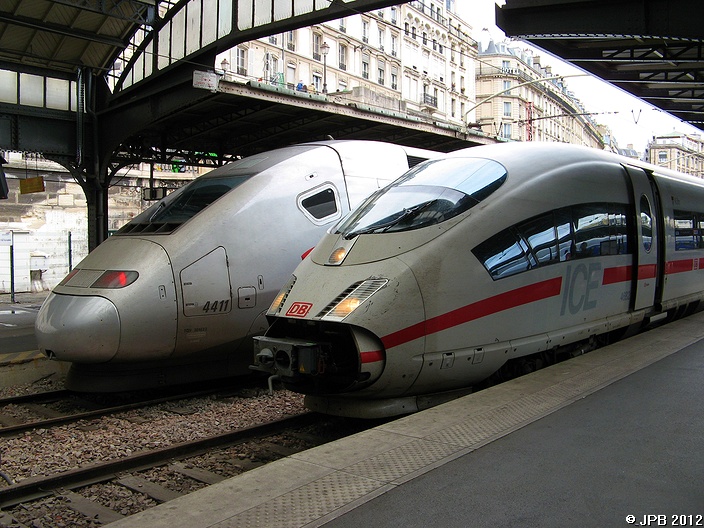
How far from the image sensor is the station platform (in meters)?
3.44

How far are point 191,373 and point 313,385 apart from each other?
9.21 ft

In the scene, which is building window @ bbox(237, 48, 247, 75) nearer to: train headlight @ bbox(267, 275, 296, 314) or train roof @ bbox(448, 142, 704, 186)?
train roof @ bbox(448, 142, 704, 186)

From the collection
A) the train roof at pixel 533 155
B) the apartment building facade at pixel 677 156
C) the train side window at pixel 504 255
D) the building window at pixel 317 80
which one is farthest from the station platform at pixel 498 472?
the apartment building facade at pixel 677 156

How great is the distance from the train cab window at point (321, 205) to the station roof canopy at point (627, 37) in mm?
4239

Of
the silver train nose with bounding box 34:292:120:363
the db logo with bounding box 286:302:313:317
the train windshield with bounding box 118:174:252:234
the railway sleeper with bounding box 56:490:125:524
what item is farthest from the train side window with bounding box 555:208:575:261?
the railway sleeper with bounding box 56:490:125:524

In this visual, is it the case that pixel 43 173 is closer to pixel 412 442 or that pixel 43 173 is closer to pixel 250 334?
pixel 250 334

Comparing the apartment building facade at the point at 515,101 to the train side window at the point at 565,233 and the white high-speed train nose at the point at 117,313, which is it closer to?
the train side window at the point at 565,233

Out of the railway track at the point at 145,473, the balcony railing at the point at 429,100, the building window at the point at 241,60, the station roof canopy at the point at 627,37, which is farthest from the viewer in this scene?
the balcony railing at the point at 429,100

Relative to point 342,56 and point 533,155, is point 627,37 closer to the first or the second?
point 533,155

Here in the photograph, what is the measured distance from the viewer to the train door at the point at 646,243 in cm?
874

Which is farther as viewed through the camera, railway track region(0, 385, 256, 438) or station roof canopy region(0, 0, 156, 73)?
station roof canopy region(0, 0, 156, 73)

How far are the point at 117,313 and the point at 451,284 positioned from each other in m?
3.62

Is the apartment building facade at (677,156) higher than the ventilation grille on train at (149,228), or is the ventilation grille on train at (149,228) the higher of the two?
the apartment building facade at (677,156)

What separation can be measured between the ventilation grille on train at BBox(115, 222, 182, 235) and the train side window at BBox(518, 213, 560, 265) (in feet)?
13.2
